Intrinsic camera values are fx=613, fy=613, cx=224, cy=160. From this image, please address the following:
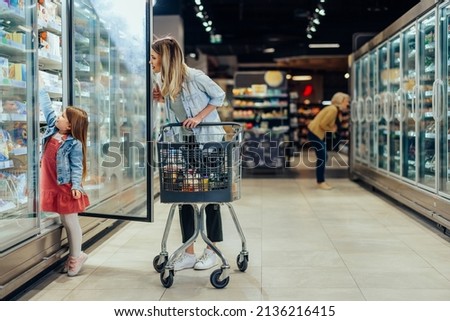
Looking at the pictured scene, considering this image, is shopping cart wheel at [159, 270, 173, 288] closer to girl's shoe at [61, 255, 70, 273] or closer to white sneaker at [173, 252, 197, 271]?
white sneaker at [173, 252, 197, 271]

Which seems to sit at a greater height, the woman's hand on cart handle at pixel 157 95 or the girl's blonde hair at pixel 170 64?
the girl's blonde hair at pixel 170 64

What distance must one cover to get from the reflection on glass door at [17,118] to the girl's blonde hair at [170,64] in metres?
0.78

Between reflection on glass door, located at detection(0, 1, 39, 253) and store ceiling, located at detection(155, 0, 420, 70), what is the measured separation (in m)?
9.89

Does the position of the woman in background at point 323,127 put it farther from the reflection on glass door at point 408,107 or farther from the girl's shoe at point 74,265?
the girl's shoe at point 74,265

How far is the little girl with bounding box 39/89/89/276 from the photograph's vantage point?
372cm

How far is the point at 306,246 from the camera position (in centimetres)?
471

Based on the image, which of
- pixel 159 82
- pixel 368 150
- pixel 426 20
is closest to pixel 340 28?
pixel 368 150

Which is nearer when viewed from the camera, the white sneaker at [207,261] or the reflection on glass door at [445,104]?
the white sneaker at [207,261]

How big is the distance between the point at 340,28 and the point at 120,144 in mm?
13113

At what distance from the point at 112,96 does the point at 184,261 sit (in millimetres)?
1927

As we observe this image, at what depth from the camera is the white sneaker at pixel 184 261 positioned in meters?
3.94

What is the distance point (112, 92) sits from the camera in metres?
5.28

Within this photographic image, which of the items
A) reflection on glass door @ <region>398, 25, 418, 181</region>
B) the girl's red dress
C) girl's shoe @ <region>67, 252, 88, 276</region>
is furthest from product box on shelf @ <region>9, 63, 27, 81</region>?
reflection on glass door @ <region>398, 25, 418, 181</region>

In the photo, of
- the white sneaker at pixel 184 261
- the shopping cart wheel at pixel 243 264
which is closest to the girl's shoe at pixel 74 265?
the white sneaker at pixel 184 261
